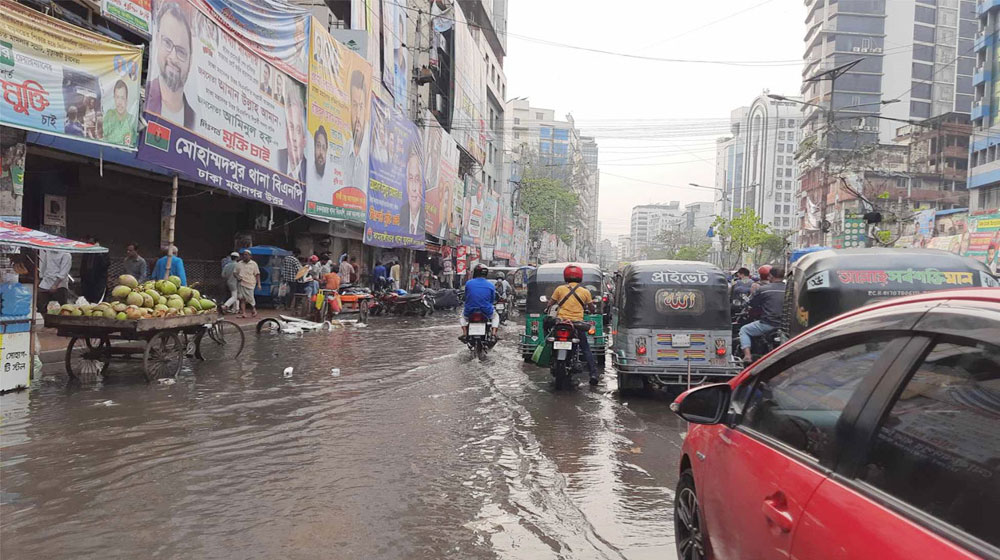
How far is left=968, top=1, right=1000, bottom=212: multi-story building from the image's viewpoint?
46312 millimetres

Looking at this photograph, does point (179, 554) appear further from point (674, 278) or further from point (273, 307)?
point (273, 307)

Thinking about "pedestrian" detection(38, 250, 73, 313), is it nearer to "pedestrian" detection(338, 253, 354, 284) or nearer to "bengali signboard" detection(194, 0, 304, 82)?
"bengali signboard" detection(194, 0, 304, 82)

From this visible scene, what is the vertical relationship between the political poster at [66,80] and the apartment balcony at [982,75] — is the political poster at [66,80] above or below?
below

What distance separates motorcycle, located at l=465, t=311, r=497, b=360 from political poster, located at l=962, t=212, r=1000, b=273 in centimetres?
2629

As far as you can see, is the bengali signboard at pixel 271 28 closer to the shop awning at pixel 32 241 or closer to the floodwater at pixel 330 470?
the shop awning at pixel 32 241

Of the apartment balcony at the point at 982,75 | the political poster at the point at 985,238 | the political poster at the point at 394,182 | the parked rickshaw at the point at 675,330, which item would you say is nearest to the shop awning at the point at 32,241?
the parked rickshaw at the point at 675,330

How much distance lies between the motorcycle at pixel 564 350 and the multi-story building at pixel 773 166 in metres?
143

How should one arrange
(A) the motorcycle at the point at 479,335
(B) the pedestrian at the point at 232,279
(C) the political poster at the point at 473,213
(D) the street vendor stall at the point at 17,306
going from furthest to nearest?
(C) the political poster at the point at 473,213 → (B) the pedestrian at the point at 232,279 → (A) the motorcycle at the point at 479,335 → (D) the street vendor stall at the point at 17,306

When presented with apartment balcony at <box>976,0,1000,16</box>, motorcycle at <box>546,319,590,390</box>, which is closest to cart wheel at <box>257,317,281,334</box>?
motorcycle at <box>546,319,590,390</box>

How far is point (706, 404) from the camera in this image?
3.12 meters

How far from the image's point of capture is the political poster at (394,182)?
2425cm

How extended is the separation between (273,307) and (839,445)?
72.0ft

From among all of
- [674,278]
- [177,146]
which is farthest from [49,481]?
[177,146]

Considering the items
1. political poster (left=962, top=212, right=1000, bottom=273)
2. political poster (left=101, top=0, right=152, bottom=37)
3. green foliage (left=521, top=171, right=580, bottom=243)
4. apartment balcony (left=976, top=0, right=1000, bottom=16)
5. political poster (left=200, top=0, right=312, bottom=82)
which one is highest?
apartment balcony (left=976, top=0, right=1000, bottom=16)
